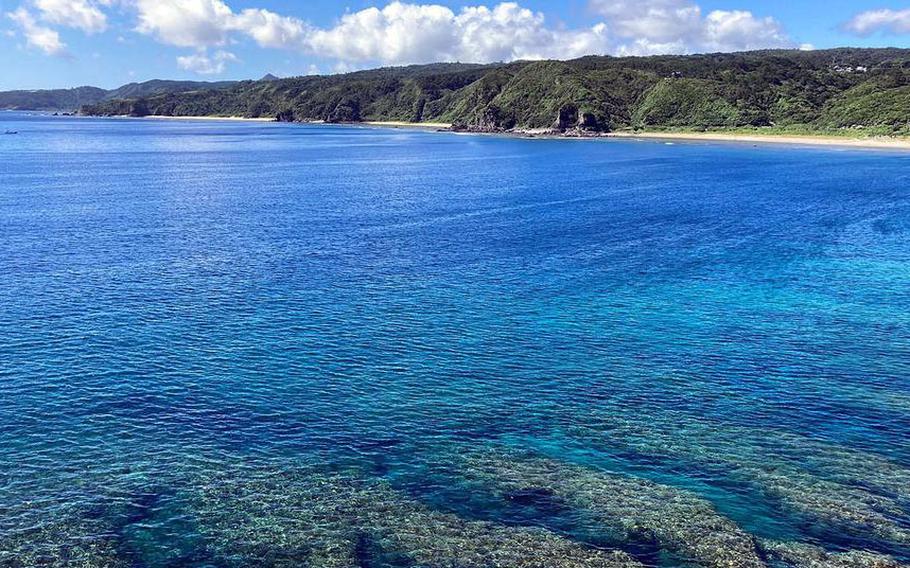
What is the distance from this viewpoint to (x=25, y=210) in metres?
109

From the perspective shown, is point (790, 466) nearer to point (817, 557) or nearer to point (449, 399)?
point (817, 557)

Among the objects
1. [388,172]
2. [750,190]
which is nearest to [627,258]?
[750,190]

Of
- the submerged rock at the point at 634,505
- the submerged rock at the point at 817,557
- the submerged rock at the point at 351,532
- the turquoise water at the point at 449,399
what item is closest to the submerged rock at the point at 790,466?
the turquoise water at the point at 449,399

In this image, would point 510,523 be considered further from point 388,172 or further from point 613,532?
point 388,172

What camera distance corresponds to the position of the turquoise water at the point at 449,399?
1195 inches

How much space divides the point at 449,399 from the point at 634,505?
14.8 meters

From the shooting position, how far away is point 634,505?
106ft

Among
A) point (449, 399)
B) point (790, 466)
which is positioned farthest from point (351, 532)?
point (790, 466)

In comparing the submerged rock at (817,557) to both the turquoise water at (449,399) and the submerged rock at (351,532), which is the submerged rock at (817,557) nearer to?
the turquoise water at (449,399)

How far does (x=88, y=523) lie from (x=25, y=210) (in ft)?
313

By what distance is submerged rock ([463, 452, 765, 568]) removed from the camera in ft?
96.4

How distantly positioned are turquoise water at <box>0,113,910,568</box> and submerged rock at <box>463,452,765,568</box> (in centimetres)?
14

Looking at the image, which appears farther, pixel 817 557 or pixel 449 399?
pixel 449 399

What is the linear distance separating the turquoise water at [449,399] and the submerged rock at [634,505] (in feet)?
0.47
